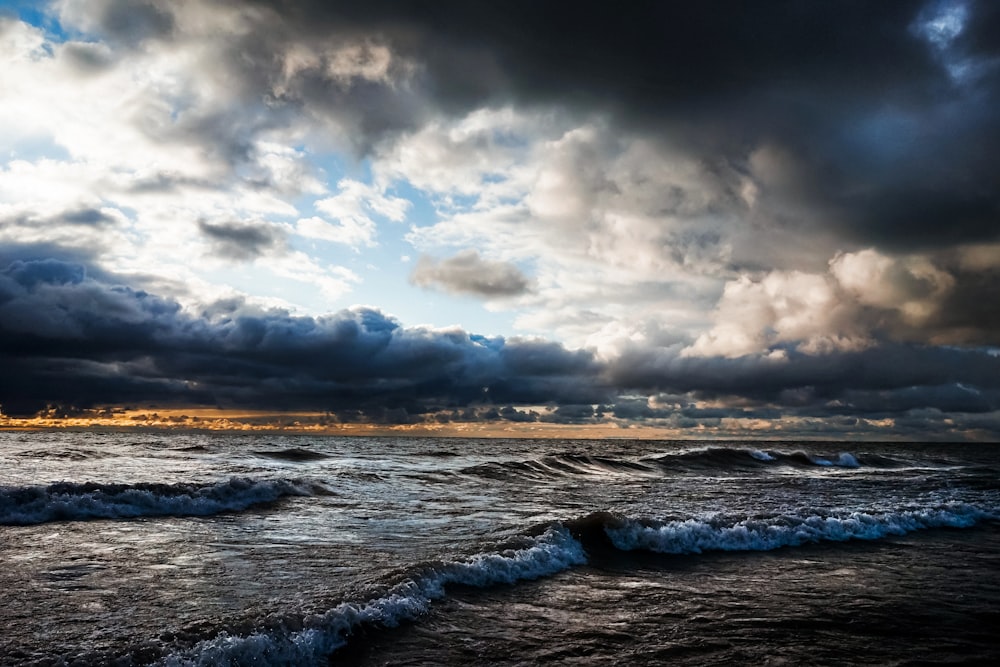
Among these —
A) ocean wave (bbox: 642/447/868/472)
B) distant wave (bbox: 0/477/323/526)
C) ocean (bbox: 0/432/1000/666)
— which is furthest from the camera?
ocean wave (bbox: 642/447/868/472)

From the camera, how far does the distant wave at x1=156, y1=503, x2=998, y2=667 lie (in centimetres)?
663

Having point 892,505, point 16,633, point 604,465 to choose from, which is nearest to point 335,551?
point 16,633

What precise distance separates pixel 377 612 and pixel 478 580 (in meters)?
2.64

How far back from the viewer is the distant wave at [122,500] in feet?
52.4

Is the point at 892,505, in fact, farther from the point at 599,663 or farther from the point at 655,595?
the point at 599,663

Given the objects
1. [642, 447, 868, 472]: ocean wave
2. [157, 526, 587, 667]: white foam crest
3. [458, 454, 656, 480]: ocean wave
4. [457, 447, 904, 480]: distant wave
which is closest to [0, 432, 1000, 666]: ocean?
[157, 526, 587, 667]: white foam crest

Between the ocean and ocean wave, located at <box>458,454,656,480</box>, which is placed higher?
the ocean

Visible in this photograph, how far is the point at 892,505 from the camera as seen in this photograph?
20906 mm

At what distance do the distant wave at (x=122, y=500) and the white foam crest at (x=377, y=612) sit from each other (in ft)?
38.0

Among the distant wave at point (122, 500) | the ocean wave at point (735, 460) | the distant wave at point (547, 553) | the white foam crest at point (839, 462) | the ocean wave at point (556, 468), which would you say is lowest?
the white foam crest at point (839, 462)

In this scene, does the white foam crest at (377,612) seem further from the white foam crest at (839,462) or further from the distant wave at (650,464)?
the white foam crest at (839,462)

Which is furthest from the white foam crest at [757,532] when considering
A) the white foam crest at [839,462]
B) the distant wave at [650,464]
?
the white foam crest at [839,462]

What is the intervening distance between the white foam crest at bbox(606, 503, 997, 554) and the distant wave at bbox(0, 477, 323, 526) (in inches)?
512

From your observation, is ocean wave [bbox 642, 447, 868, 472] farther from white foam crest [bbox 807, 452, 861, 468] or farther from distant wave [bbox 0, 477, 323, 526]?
distant wave [bbox 0, 477, 323, 526]
